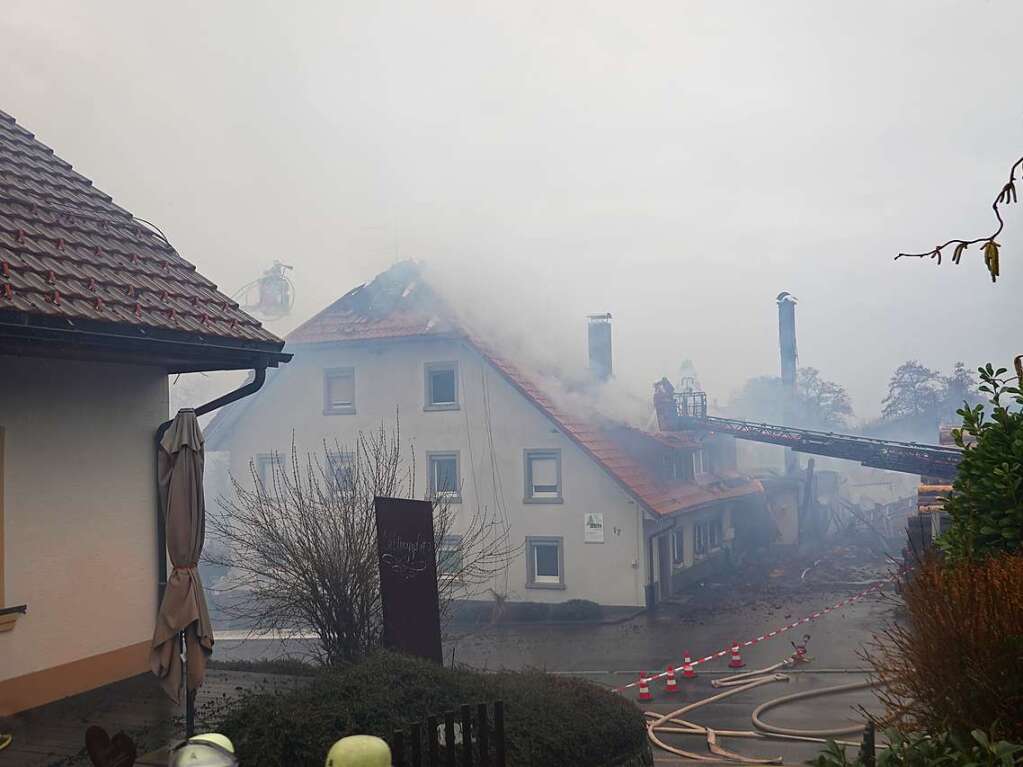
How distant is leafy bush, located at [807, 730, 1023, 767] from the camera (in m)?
3.85

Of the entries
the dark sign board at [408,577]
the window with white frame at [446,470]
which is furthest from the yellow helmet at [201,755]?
the window with white frame at [446,470]

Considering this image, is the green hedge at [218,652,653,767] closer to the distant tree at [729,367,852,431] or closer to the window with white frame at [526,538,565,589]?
the window with white frame at [526,538,565,589]

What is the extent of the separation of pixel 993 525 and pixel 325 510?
25.6 ft

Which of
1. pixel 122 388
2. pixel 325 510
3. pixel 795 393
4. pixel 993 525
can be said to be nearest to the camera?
pixel 993 525

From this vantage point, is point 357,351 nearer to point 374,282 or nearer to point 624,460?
point 374,282

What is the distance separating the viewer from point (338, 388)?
100ft

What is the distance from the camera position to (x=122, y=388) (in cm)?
805

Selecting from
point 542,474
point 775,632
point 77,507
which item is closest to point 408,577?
point 77,507

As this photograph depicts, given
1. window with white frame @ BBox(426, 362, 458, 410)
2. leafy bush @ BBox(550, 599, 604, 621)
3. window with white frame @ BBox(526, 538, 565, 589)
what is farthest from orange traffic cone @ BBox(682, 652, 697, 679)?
window with white frame @ BBox(426, 362, 458, 410)

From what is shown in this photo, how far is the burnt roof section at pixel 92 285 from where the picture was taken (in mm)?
6438

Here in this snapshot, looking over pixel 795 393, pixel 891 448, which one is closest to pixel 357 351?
pixel 891 448

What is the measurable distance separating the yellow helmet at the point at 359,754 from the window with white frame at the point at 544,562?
23.3 metres

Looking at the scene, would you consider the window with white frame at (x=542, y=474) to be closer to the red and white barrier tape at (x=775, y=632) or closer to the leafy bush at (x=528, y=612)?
the leafy bush at (x=528, y=612)

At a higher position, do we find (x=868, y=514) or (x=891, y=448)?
(x=891, y=448)
